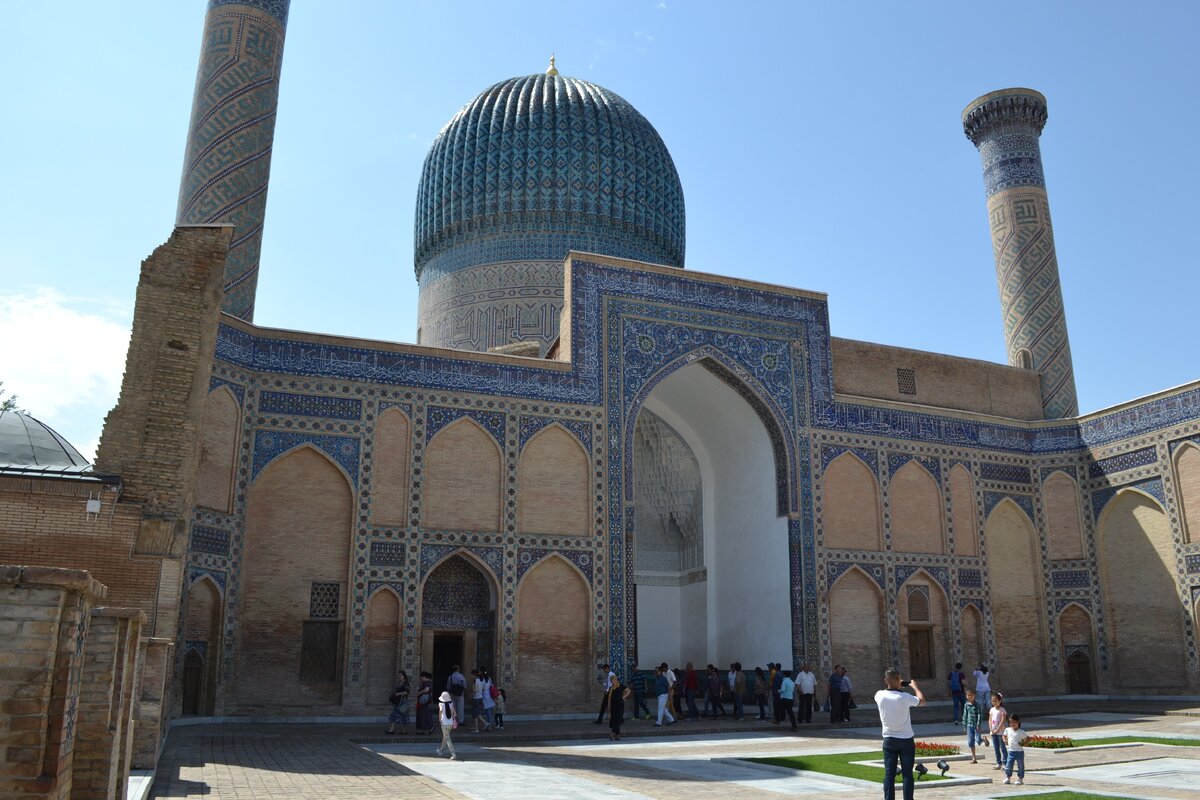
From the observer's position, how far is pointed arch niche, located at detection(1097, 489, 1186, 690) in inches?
535

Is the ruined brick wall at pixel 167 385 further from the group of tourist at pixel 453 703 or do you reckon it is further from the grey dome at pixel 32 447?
the group of tourist at pixel 453 703

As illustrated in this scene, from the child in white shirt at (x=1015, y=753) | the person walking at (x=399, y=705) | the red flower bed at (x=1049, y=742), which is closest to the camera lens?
the child in white shirt at (x=1015, y=753)

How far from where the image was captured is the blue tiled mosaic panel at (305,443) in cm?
1093

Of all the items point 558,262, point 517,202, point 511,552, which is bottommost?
point 511,552

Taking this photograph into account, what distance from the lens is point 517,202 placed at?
665 inches

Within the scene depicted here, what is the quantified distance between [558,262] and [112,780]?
13.3 m

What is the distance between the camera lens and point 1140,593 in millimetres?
14000

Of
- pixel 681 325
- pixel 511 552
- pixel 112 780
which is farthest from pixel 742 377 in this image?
pixel 112 780

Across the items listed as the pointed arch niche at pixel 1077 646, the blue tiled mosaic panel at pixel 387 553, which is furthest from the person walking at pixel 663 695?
the pointed arch niche at pixel 1077 646

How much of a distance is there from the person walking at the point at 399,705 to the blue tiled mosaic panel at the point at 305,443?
2239 millimetres

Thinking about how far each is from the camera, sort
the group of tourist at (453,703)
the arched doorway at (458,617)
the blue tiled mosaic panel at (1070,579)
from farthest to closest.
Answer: the blue tiled mosaic panel at (1070,579) → the arched doorway at (458,617) → the group of tourist at (453,703)

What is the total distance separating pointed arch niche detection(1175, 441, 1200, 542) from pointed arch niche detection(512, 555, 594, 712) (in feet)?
25.7

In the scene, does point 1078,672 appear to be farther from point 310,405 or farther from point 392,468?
point 310,405

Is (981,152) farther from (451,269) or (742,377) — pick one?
(451,269)
